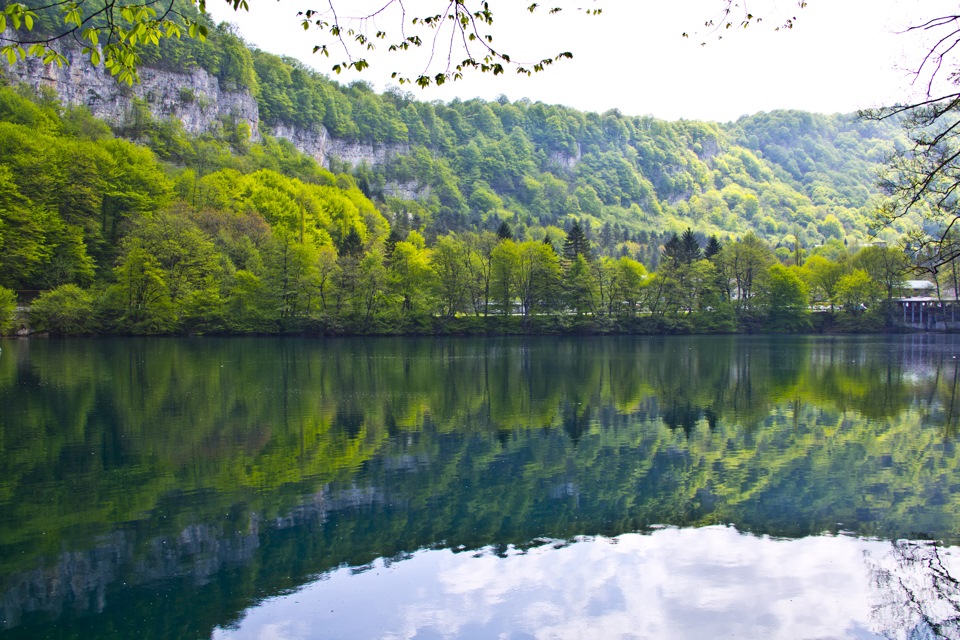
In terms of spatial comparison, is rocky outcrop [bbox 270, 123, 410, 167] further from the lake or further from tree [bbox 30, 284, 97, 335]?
the lake

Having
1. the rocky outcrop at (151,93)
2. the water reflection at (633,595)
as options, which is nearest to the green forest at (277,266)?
the rocky outcrop at (151,93)

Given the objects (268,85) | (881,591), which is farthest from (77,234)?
(268,85)

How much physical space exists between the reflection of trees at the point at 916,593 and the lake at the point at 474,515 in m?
0.04

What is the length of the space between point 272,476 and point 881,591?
1089 cm

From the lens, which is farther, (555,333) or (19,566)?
(555,333)

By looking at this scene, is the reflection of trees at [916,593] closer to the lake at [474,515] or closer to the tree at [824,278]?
the lake at [474,515]

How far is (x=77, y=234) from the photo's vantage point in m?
66.9

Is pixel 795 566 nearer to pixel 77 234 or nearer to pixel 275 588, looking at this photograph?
pixel 275 588

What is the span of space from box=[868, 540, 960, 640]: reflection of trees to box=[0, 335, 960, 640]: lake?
0.04 m

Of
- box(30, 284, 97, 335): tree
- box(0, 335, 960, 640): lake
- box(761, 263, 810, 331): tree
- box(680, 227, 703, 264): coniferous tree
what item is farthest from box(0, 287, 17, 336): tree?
box(761, 263, 810, 331): tree

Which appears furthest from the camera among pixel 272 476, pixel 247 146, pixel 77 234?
pixel 247 146

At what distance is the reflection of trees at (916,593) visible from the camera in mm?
8252

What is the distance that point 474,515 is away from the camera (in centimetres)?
1218

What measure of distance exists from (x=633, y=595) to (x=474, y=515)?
370 cm
